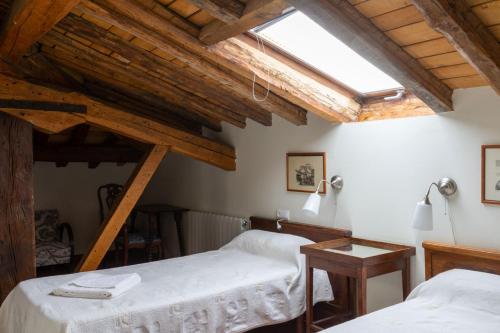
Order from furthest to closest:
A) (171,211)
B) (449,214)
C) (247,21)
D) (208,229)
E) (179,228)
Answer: (179,228) → (171,211) → (208,229) → (449,214) → (247,21)

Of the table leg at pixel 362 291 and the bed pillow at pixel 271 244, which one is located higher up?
the bed pillow at pixel 271 244

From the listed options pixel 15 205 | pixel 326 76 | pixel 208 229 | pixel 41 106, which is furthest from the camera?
pixel 208 229

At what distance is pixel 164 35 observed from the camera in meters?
2.74

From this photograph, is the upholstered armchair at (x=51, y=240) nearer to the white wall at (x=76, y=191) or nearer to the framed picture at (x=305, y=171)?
the white wall at (x=76, y=191)

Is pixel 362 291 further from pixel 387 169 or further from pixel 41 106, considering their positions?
pixel 41 106

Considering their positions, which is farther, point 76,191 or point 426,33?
point 76,191

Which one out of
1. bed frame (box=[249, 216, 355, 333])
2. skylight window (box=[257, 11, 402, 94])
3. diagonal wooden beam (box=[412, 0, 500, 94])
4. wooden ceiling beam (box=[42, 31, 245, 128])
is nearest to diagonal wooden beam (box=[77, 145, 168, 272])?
wooden ceiling beam (box=[42, 31, 245, 128])

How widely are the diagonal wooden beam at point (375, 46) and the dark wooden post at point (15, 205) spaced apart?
2.49 m

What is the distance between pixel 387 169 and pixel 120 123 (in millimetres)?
2174

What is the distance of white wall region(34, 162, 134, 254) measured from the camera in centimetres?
574

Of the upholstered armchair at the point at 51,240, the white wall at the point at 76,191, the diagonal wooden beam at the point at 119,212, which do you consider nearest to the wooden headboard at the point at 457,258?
the diagonal wooden beam at the point at 119,212

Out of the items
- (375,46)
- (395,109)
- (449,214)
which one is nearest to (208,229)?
(395,109)

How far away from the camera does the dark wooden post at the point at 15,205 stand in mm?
3301

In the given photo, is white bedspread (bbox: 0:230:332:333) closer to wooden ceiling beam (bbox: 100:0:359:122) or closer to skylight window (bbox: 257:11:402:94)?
wooden ceiling beam (bbox: 100:0:359:122)
